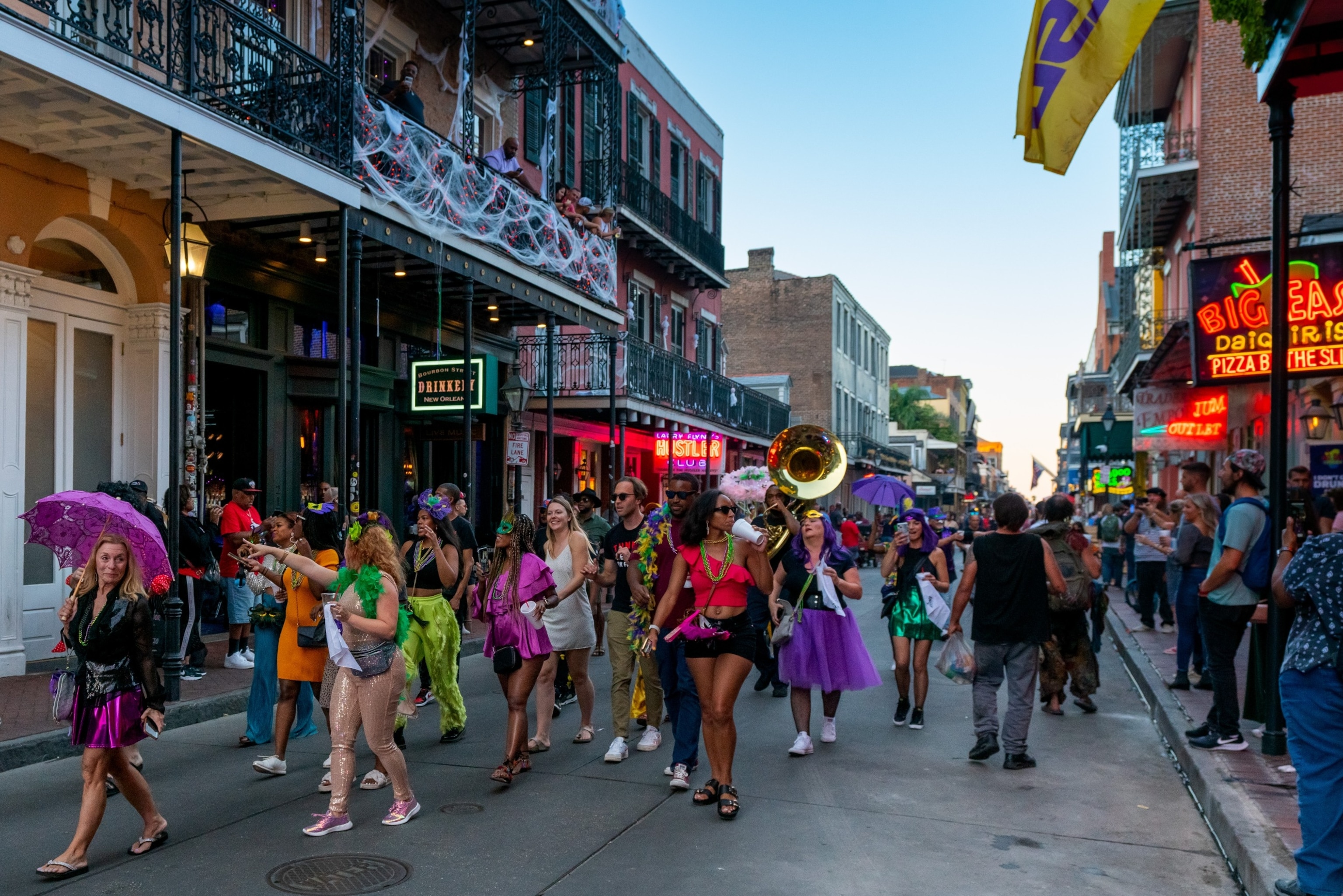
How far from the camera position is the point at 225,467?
1302 cm

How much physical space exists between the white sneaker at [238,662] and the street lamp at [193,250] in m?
3.97

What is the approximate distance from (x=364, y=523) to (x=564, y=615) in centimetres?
174

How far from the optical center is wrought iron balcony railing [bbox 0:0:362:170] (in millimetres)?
9078

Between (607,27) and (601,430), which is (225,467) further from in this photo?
(601,430)

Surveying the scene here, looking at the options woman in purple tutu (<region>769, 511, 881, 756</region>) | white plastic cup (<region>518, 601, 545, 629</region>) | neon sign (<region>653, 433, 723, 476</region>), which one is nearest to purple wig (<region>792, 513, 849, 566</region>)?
woman in purple tutu (<region>769, 511, 881, 756</region>)

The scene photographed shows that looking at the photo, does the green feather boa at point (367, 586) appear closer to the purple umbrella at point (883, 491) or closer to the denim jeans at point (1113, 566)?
the purple umbrella at point (883, 491)

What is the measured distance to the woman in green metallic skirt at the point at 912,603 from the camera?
8.33 meters

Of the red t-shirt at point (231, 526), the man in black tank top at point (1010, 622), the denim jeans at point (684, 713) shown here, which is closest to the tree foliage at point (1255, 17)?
the man in black tank top at point (1010, 622)

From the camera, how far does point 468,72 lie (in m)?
13.4

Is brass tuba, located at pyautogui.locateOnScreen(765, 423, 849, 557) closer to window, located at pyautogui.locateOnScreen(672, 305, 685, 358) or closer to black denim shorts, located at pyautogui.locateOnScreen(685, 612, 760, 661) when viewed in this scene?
black denim shorts, located at pyautogui.locateOnScreen(685, 612, 760, 661)

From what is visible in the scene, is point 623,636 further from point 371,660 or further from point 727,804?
point 371,660

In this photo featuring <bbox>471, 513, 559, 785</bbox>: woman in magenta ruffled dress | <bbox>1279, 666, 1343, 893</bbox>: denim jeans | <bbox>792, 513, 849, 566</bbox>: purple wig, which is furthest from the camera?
<bbox>792, 513, 849, 566</bbox>: purple wig

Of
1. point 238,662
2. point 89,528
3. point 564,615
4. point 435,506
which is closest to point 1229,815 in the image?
point 564,615

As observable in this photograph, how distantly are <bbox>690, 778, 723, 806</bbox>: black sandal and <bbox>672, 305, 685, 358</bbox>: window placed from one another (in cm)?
2158
